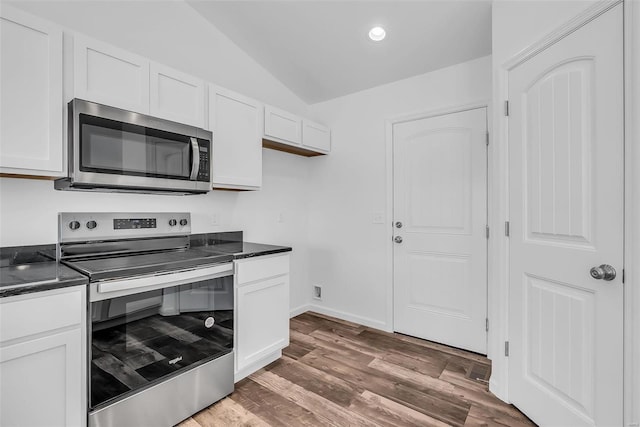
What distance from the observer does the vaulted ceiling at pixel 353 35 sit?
2.22 meters

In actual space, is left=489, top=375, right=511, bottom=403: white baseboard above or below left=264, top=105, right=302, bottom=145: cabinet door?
below

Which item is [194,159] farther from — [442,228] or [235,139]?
[442,228]

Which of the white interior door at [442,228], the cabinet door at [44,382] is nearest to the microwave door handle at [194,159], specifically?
the cabinet door at [44,382]

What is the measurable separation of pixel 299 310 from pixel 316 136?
193cm

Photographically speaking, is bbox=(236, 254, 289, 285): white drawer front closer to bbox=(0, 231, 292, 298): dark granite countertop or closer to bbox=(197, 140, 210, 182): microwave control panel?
bbox=(0, 231, 292, 298): dark granite countertop

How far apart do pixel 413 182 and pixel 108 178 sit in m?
2.38

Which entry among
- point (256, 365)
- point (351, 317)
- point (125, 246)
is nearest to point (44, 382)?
point (125, 246)

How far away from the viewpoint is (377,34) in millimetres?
2451

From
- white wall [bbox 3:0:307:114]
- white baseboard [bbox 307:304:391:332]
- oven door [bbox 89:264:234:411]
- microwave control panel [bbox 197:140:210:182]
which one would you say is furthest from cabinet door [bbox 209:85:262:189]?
white baseboard [bbox 307:304:391:332]

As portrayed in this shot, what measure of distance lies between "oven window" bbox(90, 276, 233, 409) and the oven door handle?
1.2 inches

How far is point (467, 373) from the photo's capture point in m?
2.31

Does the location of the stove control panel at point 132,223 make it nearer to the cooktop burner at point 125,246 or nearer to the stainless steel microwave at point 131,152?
the cooktop burner at point 125,246

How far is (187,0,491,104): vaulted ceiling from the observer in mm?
2225

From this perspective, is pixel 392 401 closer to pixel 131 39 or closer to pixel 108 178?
pixel 108 178
